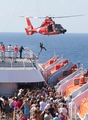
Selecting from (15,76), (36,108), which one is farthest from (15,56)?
(36,108)

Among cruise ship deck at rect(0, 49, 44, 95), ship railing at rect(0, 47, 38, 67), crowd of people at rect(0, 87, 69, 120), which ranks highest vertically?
ship railing at rect(0, 47, 38, 67)

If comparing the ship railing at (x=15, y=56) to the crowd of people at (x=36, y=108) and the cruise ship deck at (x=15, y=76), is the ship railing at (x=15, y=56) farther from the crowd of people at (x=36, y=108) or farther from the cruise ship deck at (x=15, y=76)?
the crowd of people at (x=36, y=108)

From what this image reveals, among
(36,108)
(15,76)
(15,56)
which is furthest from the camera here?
(15,56)

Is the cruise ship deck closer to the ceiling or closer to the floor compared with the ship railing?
closer to the floor

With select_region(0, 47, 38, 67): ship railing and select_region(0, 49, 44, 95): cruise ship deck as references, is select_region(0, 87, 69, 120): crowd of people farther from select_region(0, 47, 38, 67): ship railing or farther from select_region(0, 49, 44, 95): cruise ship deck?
select_region(0, 47, 38, 67): ship railing

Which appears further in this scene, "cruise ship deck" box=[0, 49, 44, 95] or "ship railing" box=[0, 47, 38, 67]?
"ship railing" box=[0, 47, 38, 67]

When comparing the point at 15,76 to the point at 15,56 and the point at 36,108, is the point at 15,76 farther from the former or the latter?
the point at 36,108

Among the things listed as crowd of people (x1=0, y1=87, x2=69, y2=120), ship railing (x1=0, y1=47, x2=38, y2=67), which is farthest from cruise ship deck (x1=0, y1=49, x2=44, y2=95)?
crowd of people (x1=0, y1=87, x2=69, y2=120)

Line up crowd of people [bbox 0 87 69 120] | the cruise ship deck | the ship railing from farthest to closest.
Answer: the ship railing, the cruise ship deck, crowd of people [bbox 0 87 69 120]

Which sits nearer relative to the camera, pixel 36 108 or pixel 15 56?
pixel 36 108

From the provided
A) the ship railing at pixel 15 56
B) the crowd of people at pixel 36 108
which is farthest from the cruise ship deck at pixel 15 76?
the crowd of people at pixel 36 108

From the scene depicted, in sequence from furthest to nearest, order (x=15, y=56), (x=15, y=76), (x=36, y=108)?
(x=15, y=56)
(x=15, y=76)
(x=36, y=108)

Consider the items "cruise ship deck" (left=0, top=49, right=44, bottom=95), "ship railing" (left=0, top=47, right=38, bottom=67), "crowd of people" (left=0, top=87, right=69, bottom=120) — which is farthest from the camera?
"ship railing" (left=0, top=47, right=38, bottom=67)

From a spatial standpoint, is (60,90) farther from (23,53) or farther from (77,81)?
(23,53)
